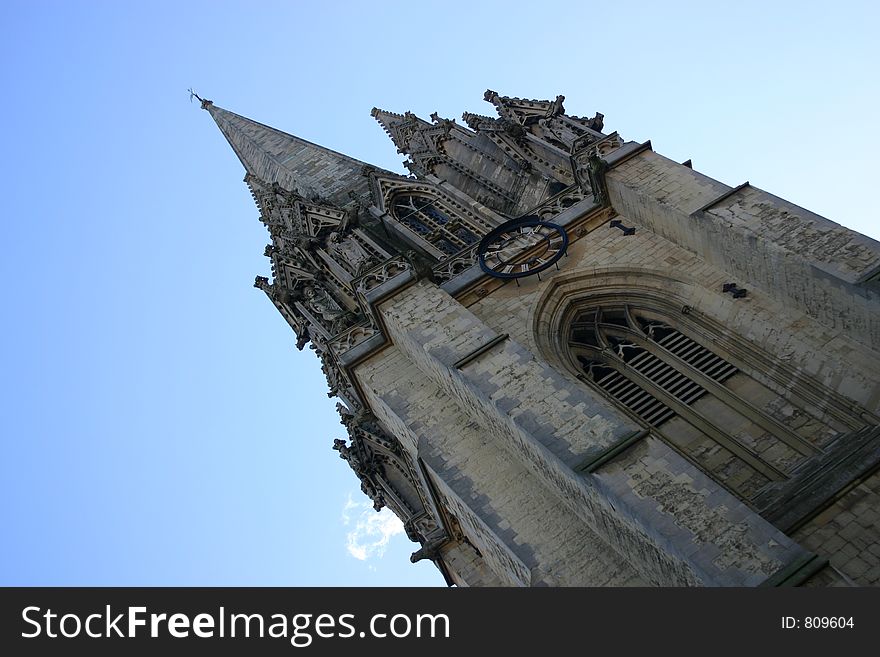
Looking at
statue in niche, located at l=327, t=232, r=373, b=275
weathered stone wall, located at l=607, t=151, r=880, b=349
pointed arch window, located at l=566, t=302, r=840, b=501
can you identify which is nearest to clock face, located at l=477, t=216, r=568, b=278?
pointed arch window, located at l=566, t=302, r=840, b=501

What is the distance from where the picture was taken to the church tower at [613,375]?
1119cm

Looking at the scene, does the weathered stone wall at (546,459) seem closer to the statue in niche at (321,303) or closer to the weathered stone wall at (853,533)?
the weathered stone wall at (853,533)

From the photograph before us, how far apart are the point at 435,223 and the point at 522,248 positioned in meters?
6.04

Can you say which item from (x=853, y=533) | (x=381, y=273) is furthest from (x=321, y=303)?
(x=853, y=533)

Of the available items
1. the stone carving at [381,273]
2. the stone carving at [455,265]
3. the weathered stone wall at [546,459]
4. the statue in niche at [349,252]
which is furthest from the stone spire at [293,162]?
the weathered stone wall at [546,459]

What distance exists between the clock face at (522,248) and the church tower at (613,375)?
0.18 feet

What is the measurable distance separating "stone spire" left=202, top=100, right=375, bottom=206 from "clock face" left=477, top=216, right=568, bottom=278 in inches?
307

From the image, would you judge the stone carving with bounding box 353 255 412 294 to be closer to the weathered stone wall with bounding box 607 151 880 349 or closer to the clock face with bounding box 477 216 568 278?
the clock face with bounding box 477 216 568 278

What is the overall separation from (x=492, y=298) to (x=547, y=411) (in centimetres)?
508

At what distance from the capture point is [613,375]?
52.5ft

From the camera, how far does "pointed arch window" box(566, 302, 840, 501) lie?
1319 centimetres

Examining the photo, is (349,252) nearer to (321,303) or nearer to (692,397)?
(321,303)

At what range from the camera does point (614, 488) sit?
11.1m
